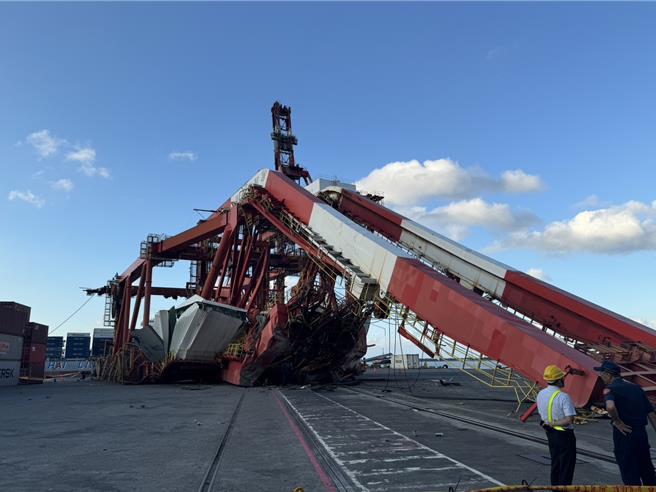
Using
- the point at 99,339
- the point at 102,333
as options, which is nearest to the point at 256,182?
the point at 99,339

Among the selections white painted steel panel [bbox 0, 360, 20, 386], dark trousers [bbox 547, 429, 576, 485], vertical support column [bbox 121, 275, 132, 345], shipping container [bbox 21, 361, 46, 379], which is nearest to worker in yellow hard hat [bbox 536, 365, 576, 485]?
dark trousers [bbox 547, 429, 576, 485]

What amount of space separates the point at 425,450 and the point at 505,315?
609cm

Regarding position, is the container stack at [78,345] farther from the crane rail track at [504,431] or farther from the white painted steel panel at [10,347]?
the crane rail track at [504,431]

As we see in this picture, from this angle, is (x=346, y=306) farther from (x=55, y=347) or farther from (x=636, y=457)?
(x=55, y=347)

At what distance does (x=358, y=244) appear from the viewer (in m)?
20.0

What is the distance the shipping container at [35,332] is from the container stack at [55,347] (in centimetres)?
8409

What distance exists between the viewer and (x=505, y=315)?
550 inches

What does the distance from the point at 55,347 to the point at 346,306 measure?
381ft

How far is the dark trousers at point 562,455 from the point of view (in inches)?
209

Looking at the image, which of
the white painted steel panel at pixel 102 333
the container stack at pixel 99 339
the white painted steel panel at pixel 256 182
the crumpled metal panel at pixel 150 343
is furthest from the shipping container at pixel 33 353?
the white painted steel panel at pixel 102 333

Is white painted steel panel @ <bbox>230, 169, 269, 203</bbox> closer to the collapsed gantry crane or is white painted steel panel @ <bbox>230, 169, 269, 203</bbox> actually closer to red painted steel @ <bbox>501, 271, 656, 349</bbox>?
the collapsed gantry crane

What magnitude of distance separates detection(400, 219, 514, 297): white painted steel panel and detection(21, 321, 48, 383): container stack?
32.8 m

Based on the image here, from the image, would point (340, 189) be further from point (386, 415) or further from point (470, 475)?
point (470, 475)

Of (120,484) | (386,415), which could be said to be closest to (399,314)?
(386,415)
